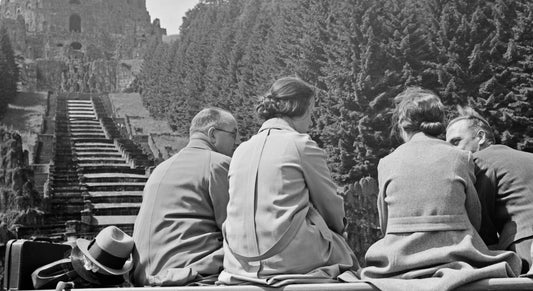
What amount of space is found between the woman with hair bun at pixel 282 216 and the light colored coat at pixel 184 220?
1.34 feet

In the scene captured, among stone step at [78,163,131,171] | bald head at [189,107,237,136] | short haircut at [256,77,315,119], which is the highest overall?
short haircut at [256,77,315,119]

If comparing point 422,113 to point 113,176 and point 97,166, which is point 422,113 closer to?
point 113,176

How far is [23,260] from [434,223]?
8.12ft

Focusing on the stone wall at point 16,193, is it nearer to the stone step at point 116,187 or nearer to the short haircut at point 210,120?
the stone step at point 116,187

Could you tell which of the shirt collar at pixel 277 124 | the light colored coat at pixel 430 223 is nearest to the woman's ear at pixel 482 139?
the light colored coat at pixel 430 223

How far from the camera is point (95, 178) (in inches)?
1086

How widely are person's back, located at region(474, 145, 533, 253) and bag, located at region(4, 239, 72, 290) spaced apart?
110 inches

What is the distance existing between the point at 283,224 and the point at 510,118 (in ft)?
61.0

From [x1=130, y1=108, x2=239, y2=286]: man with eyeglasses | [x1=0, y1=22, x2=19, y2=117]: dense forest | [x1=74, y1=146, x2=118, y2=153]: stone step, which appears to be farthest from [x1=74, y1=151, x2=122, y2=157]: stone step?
[x1=130, y1=108, x2=239, y2=286]: man with eyeglasses

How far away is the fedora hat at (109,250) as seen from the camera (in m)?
4.47

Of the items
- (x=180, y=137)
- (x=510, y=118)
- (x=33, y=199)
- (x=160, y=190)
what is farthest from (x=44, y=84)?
(x=160, y=190)

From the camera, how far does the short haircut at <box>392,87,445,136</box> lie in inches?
173

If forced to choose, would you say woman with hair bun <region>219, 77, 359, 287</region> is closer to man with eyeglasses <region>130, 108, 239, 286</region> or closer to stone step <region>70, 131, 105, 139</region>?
man with eyeglasses <region>130, 108, 239, 286</region>

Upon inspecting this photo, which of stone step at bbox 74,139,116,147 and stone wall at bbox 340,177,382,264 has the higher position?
stone wall at bbox 340,177,382,264
